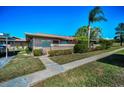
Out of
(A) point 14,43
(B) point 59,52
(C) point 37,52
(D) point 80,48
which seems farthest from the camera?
(A) point 14,43

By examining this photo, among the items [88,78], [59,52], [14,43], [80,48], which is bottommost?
[88,78]

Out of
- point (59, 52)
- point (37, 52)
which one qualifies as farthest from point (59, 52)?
point (37, 52)

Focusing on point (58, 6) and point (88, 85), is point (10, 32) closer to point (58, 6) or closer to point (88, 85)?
point (58, 6)

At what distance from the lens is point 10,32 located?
29.1 feet

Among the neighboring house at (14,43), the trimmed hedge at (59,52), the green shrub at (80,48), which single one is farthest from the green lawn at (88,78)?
the neighboring house at (14,43)

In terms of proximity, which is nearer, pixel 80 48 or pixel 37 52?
pixel 80 48

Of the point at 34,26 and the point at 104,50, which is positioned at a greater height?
the point at 34,26

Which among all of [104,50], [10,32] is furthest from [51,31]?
[104,50]

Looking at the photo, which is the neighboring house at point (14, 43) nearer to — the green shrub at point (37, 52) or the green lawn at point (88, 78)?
the green shrub at point (37, 52)

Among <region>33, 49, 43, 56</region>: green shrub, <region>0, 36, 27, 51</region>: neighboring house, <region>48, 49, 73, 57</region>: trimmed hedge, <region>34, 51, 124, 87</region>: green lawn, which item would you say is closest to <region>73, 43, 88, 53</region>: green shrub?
<region>48, 49, 73, 57</region>: trimmed hedge

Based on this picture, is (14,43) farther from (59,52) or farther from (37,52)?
(59,52)

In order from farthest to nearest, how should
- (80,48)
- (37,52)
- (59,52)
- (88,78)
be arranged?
1. (59,52)
2. (37,52)
3. (80,48)
4. (88,78)
